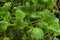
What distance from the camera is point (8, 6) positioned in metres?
0.69

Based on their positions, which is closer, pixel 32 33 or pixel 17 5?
pixel 32 33

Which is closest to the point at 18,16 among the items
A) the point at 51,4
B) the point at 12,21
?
the point at 12,21

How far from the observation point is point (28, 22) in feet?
2.25

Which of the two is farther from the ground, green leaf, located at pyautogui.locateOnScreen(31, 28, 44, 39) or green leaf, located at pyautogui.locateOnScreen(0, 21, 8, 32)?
green leaf, located at pyautogui.locateOnScreen(0, 21, 8, 32)

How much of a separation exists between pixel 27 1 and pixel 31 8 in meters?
0.06

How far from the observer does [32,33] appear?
64 centimetres

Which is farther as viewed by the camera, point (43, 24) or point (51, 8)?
point (51, 8)

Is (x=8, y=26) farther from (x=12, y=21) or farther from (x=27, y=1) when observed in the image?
(x=27, y=1)

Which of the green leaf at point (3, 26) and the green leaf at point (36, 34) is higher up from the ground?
the green leaf at point (3, 26)

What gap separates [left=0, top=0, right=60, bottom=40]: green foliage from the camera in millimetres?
648

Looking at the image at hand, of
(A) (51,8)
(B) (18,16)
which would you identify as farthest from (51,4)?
(B) (18,16)

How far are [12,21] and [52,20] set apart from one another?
0.15 metres

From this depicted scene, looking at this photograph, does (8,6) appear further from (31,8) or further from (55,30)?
(55,30)

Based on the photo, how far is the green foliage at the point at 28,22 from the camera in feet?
2.13
